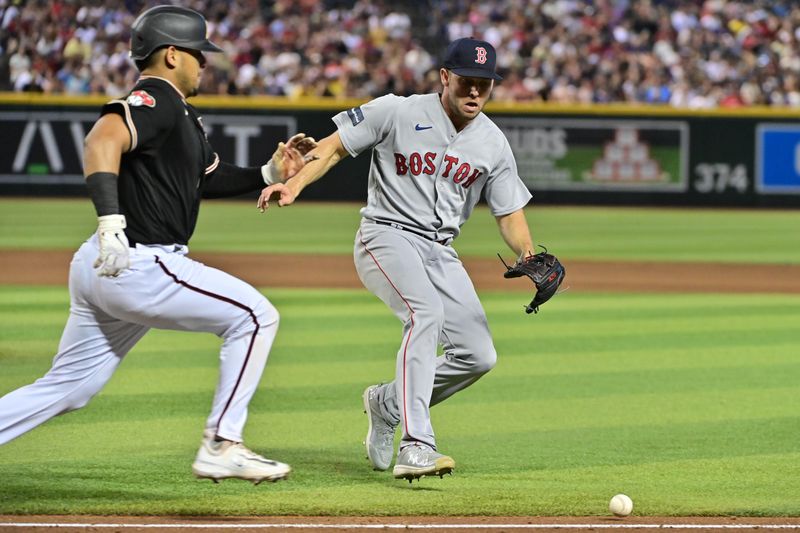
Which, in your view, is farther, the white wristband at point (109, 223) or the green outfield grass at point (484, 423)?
the green outfield grass at point (484, 423)

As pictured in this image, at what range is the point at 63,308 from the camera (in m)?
12.0

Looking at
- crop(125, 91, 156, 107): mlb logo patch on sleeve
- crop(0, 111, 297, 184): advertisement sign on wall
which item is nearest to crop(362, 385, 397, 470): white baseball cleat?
crop(125, 91, 156, 107): mlb logo patch on sleeve

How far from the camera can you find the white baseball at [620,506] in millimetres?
5254

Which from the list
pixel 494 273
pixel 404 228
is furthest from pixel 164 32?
pixel 494 273

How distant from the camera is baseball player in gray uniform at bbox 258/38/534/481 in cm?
598

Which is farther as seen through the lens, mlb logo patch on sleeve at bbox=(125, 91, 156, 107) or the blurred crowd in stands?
the blurred crowd in stands

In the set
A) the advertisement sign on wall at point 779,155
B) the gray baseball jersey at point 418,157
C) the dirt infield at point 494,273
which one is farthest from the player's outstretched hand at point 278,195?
the advertisement sign on wall at point 779,155

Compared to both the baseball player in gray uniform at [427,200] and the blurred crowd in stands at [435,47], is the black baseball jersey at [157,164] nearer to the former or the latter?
the baseball player in gray uniform at [427,200]

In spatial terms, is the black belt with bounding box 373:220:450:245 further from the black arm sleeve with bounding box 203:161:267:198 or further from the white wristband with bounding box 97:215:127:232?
the white wristband with bounding box 97:215:127:232

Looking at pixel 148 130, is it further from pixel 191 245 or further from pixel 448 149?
pixel 191 245

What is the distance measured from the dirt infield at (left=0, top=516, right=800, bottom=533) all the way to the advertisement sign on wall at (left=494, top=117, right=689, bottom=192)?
19084 millimetres

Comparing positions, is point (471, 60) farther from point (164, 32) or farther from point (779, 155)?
point (779, 155)

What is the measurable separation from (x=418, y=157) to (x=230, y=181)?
35.9 inches

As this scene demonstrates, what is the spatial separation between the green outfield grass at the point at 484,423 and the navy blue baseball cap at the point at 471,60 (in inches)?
70.3
